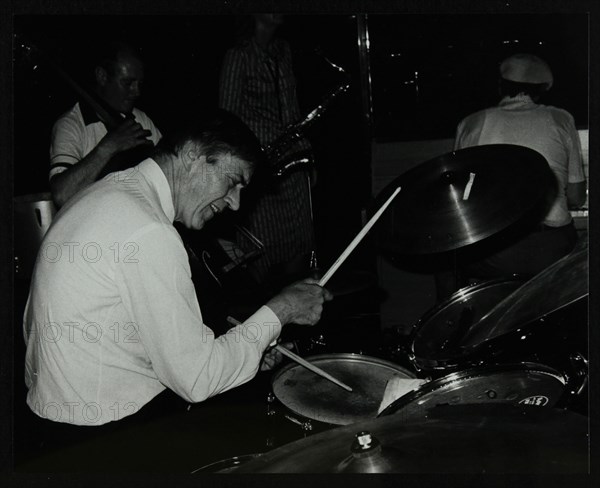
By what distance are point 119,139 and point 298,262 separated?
1.11 meters

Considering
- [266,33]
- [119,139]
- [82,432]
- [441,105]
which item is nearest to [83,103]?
[119,139]

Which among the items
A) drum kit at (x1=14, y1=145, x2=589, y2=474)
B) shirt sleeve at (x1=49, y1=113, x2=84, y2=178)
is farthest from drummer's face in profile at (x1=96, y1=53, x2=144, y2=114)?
drum kit at (x1=14, y1=145, x2=589, y2=474)

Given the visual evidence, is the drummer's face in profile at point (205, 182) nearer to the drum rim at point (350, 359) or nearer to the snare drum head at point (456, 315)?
the drum rim at point (350, 359)

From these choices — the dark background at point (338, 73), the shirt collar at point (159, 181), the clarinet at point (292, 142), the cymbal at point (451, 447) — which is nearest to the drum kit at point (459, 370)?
the cymbal at point (451, 447)

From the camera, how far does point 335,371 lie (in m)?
1.78

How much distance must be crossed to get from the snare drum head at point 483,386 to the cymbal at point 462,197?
0.45m

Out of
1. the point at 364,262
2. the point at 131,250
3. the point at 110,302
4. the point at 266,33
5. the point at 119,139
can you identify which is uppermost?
the point at 266,33

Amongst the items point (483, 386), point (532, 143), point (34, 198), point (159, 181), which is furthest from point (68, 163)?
point (532, 143)

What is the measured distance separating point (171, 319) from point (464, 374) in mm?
676

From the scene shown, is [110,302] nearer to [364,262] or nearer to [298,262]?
[298,262]

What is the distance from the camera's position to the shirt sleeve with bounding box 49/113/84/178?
2105 millimetres

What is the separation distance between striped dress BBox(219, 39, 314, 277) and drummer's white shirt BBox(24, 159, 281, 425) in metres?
1.12

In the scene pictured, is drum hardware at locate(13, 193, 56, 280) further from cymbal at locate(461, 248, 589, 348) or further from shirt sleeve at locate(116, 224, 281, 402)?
cymbal at locate(461, 248, 589, 348)

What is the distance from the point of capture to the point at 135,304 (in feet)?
4.63
